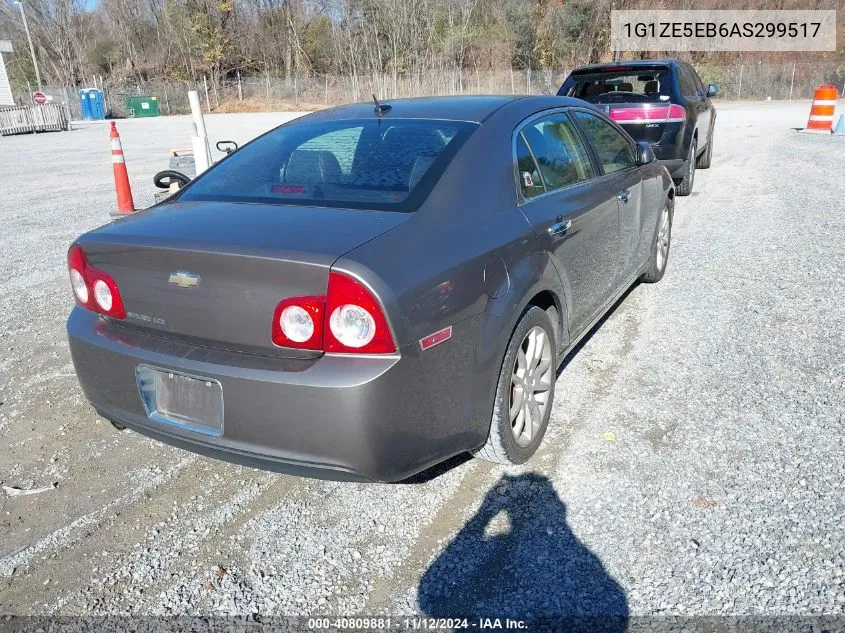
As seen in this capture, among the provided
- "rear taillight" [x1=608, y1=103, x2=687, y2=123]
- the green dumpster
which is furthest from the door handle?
the green dumpster

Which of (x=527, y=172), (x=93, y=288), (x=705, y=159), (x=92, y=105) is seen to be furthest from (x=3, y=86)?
(x=527, y=172)

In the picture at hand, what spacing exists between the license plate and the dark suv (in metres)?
6.78

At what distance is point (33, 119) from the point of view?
26.4 meters

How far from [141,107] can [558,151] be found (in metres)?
44.8

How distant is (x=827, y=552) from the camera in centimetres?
236

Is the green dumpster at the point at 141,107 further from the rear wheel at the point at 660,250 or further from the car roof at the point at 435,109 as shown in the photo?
the car roof at the point at 435,109

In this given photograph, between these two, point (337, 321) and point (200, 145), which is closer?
point (337, 321)

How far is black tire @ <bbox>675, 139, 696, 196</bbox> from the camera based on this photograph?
349 inches

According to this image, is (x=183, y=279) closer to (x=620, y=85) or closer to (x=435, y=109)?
(x=435, y=109)

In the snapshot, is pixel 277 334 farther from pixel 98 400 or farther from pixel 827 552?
pixel 827 552

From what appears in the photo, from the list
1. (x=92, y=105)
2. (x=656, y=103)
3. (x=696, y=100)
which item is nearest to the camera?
(x=656, y=103)

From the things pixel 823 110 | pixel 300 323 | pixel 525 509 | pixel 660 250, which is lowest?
pixel 525 509

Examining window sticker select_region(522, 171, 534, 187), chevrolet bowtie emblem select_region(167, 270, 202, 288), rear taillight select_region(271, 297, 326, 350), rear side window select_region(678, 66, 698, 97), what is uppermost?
rear side window select_region(678, 66, 698, 97)

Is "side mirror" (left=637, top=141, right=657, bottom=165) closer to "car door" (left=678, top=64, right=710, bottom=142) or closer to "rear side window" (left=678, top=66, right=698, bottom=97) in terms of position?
"car door" (left=678, top=64, right=710, bottom=142)
